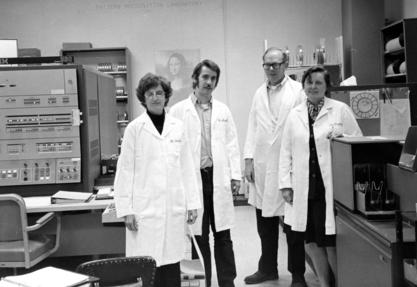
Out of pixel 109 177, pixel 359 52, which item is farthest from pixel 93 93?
pixel 359 52

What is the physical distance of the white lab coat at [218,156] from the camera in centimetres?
310

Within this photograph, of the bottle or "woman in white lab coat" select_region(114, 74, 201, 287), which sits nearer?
"woman in white lab coat" select_region(114, 74, 201, 287)

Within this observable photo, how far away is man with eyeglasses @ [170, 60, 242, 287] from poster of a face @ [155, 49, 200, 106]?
10.8 ft

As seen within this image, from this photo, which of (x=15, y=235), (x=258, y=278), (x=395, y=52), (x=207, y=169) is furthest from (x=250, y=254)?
(x=395, y=52)

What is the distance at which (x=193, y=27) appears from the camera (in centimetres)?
644

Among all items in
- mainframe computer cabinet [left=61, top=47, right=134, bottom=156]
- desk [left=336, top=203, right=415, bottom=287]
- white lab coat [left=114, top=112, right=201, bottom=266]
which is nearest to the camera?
A: desk [left=336, top=203, right=415, bottom=287]

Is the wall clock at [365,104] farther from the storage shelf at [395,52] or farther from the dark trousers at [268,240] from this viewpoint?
the storage shelf at [395,52]

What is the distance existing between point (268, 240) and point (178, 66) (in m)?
3.55

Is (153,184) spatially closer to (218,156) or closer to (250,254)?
(218,156)

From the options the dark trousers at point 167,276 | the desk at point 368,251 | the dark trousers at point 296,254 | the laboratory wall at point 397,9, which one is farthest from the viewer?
the laboratory wall at point 397,9

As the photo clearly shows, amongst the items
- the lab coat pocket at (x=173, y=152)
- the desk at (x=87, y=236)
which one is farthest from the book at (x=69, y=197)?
the lab coat pocket at (x=173, y=152)

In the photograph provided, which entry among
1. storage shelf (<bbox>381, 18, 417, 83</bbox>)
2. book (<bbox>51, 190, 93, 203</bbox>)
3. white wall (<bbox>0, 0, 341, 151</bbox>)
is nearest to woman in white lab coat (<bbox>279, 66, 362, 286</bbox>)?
book (<bbox>51, 190, 93, 203</bbox>)

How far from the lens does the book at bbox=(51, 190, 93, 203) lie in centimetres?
307

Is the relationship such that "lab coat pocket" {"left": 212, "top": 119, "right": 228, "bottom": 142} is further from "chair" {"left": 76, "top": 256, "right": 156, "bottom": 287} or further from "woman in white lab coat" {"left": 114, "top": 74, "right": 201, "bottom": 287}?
"chair" {"left": 76, "top": 256, "right": 156, "bottom": 287}
